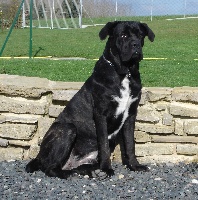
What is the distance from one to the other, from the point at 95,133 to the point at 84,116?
20cm

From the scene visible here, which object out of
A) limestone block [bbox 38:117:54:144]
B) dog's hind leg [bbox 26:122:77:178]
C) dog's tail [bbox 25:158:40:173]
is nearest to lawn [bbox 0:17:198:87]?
limestone block [bbox 38:117:54:144]

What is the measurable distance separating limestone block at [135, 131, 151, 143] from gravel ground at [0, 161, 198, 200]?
311mm

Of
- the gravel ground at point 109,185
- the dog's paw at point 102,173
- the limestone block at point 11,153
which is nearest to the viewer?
the gravel ground at point 109,185

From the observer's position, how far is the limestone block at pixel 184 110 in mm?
4812

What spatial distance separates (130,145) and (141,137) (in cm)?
23

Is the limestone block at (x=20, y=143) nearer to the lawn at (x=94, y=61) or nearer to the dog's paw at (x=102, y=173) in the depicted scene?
the dog's paw at (x=102, y=173)

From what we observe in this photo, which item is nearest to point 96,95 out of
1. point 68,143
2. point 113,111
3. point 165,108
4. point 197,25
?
point 113,111

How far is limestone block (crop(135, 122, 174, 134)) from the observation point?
4852 millimetres

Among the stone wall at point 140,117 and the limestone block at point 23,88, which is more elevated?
the limestone block at point 23,88

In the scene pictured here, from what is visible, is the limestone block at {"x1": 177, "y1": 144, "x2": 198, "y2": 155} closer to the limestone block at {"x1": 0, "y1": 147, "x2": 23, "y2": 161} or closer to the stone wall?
the stone wall

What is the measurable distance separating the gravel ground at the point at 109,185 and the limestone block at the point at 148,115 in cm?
49

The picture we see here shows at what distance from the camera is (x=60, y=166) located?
14.7 feet

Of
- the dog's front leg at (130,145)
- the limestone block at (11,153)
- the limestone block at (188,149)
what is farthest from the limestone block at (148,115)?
the limestone block at (11,153)

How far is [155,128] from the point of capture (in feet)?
15.9
